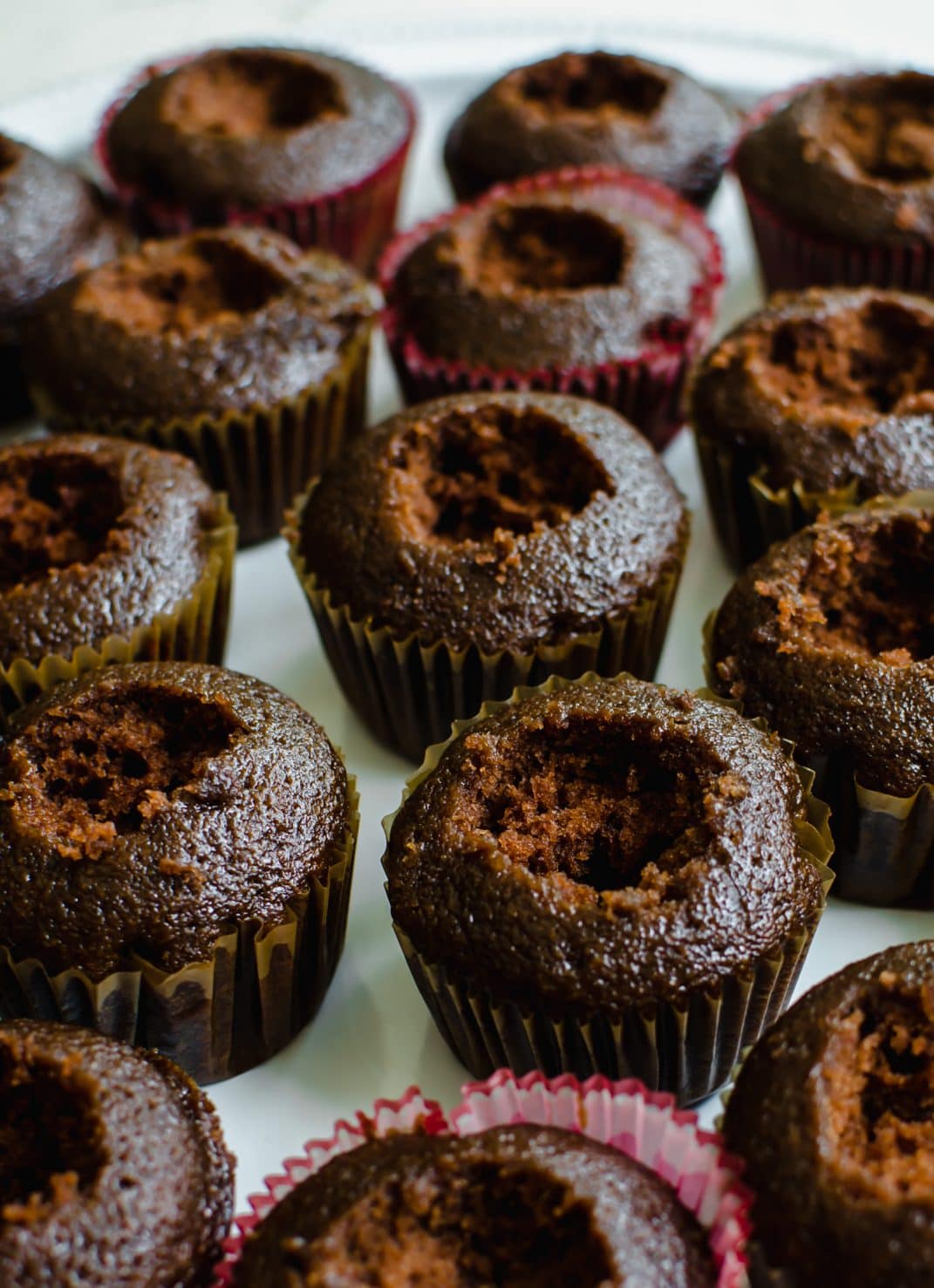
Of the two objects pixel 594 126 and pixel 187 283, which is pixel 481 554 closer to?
pixel 187 283

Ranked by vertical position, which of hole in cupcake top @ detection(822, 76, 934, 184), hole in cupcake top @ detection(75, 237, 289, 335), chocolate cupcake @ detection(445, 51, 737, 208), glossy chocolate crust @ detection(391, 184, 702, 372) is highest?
hole in cupcake top @ detection(822, 76, 934, 184)

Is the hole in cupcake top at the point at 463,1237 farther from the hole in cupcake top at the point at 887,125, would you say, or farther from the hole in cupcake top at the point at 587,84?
the hole in cupcake top at the point at 587,84

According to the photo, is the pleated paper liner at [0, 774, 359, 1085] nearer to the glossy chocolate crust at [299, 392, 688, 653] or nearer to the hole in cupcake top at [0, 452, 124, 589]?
the glossy chocolate crust at [299, 392, 688, 653]

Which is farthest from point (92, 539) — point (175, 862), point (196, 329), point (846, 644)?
point (846, 644)

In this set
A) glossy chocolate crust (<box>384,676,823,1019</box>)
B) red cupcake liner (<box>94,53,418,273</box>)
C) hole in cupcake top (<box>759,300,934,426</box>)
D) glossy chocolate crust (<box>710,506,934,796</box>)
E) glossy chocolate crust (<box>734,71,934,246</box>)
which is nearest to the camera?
glossy chocolate crust (<box>384,676,823,1019</box>)

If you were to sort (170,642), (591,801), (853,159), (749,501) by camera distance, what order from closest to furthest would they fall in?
(591,801) < (170,642) < (749,501) < (853,159)

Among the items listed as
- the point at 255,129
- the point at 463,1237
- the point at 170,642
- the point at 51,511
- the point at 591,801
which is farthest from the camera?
the point at 255,129

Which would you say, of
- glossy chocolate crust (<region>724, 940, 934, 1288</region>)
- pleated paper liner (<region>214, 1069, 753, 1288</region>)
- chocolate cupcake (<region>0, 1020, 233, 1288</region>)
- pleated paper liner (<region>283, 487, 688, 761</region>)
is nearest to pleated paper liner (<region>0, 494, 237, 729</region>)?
pleated paper liner (<region>283, 487, 688, 761</region>)
